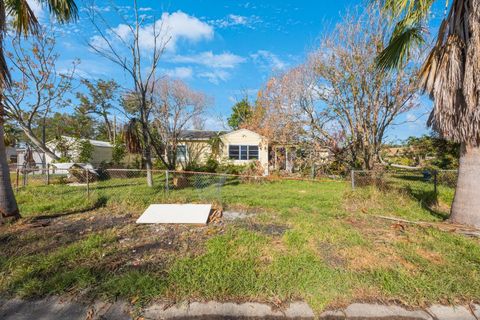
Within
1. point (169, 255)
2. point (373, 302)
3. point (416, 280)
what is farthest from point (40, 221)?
point (416, 280)

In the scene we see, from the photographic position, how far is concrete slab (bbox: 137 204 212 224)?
4.70 metres

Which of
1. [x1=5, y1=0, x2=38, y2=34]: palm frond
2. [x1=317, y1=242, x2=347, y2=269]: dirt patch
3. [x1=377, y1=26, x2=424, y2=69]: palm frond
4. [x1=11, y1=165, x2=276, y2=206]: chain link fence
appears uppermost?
[x1=5, y1=0, x2=38, y2=34]: palm frond

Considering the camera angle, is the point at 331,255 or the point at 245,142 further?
the point at 245,142

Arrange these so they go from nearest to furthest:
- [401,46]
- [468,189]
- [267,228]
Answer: [468,189]
[267,228]
[401,46]

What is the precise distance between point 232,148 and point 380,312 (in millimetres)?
14206

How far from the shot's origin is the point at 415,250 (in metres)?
3.40

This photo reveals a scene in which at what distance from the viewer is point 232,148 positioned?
52.6 ft

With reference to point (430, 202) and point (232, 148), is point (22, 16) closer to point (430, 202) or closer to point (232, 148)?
point (430, 202)

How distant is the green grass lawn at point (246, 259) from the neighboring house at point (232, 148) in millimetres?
10421

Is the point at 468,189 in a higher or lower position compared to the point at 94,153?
lower

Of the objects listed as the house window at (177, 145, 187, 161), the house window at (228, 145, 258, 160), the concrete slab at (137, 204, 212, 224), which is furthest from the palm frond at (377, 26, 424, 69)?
the house window at (177, 145, 187, 161)

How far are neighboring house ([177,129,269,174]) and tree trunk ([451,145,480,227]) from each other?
36.5ft

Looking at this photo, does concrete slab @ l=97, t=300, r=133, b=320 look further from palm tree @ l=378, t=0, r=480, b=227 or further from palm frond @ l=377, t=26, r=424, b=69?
palm frond @ l=377, t=26, r=424, b=69

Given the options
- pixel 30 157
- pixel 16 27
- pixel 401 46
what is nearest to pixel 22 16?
pixel 16 27
